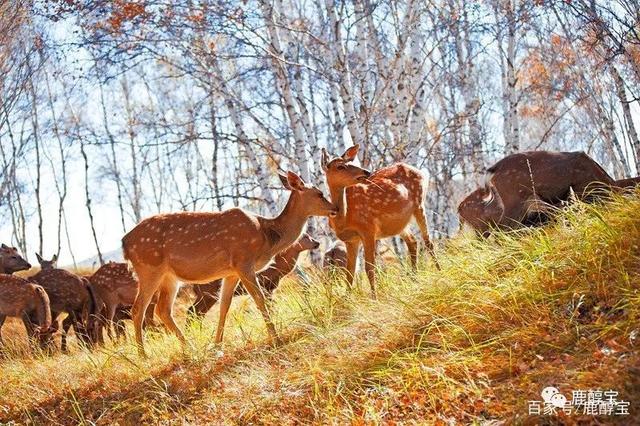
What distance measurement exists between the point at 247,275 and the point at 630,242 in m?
3.60


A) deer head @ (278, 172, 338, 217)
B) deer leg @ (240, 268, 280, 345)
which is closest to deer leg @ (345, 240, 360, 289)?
deer head @ (278, 172, 338, 217)

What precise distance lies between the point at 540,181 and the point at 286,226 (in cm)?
276

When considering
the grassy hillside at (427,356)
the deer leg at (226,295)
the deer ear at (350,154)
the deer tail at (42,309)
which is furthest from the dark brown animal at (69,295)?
the deer ear at (350,154)

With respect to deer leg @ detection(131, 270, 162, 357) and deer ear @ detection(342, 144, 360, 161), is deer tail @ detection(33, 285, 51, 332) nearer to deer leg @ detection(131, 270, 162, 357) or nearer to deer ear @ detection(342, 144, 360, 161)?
deer leg @ detection(131, 270, 162, 357)

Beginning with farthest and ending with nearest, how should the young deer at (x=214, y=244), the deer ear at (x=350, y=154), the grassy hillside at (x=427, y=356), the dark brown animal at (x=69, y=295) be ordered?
the dark brown animal at (x=69, y=295)
the deer ear at (x=350, y=154)
the young deer at (x=214, y=244)
the grassy hillside at (x=427, y=356)

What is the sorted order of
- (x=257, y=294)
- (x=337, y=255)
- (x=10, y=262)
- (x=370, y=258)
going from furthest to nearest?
(x=10, y=262) < (x=337, y=255) < (x=370, y=258) < (x=257, y=294)

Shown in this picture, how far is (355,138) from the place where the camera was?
1033 cm

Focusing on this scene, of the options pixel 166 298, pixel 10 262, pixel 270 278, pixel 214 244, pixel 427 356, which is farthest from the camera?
pixel 10 262

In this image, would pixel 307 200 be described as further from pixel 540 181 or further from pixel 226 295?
pixel 540 181

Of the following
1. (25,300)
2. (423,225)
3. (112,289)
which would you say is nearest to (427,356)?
(423,225)

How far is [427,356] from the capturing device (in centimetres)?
480

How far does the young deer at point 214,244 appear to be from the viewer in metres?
7.02

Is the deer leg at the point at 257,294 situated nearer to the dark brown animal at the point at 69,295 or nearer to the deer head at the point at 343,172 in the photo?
the deer head at the point at 343,172

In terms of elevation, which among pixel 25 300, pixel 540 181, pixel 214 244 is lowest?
pixel 25 300
